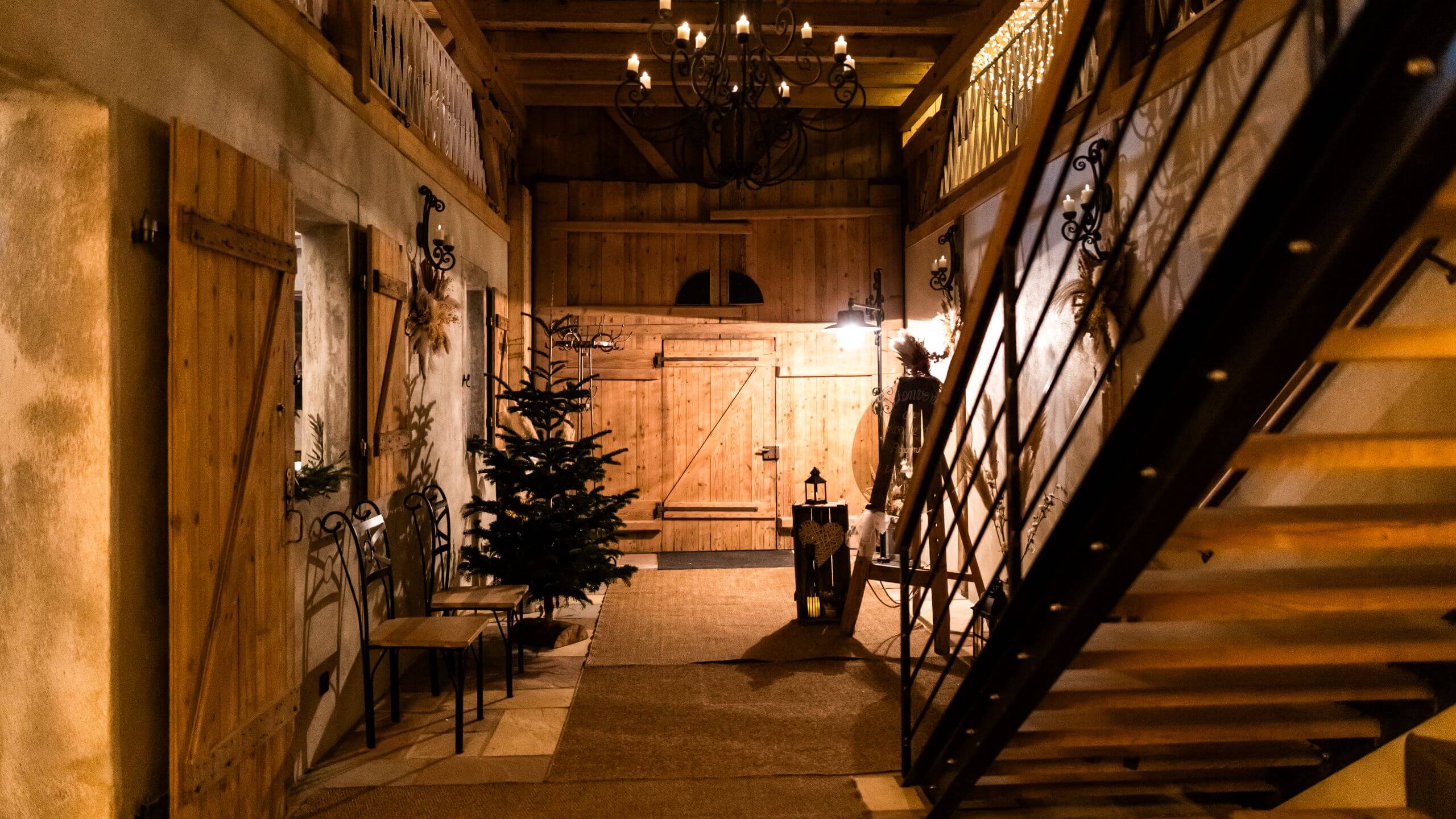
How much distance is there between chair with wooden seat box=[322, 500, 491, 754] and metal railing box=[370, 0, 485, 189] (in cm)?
207

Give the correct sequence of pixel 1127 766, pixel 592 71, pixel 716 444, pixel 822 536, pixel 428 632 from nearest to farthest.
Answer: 1. pixel 1127 766
2. pixel 428 632
3. pixel 822 536
4. pixel 592 71
5. pixel 716 444

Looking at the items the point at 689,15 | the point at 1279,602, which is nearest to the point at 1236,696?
the point at 1279,602

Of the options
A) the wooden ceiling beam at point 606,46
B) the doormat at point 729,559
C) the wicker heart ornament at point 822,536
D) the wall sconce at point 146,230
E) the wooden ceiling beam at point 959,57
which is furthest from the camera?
the doormat at point 729,559

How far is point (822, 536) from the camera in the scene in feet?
16.3

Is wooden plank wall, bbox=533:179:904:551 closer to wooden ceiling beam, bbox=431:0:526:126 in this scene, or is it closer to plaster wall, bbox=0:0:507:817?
wooden ceiling beam, bbox=431:0:526:126

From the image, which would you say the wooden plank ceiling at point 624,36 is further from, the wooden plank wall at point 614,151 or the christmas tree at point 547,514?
the christmas tree at point 547,514

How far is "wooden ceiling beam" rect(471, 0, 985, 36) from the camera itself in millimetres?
5711

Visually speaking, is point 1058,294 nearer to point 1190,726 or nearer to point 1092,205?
point 1092,205

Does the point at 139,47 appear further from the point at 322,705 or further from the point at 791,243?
the point at 791,243

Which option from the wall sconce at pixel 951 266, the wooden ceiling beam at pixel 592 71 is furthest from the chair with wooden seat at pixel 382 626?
the wooden ceiling beam at pixel 592 71

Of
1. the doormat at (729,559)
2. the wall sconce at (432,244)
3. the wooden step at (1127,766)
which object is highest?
the wall sconce at (432,244)

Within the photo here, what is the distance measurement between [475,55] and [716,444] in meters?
3.70

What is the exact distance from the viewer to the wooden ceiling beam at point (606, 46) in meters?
6.26

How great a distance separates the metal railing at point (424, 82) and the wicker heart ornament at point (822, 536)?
314 centimetres
